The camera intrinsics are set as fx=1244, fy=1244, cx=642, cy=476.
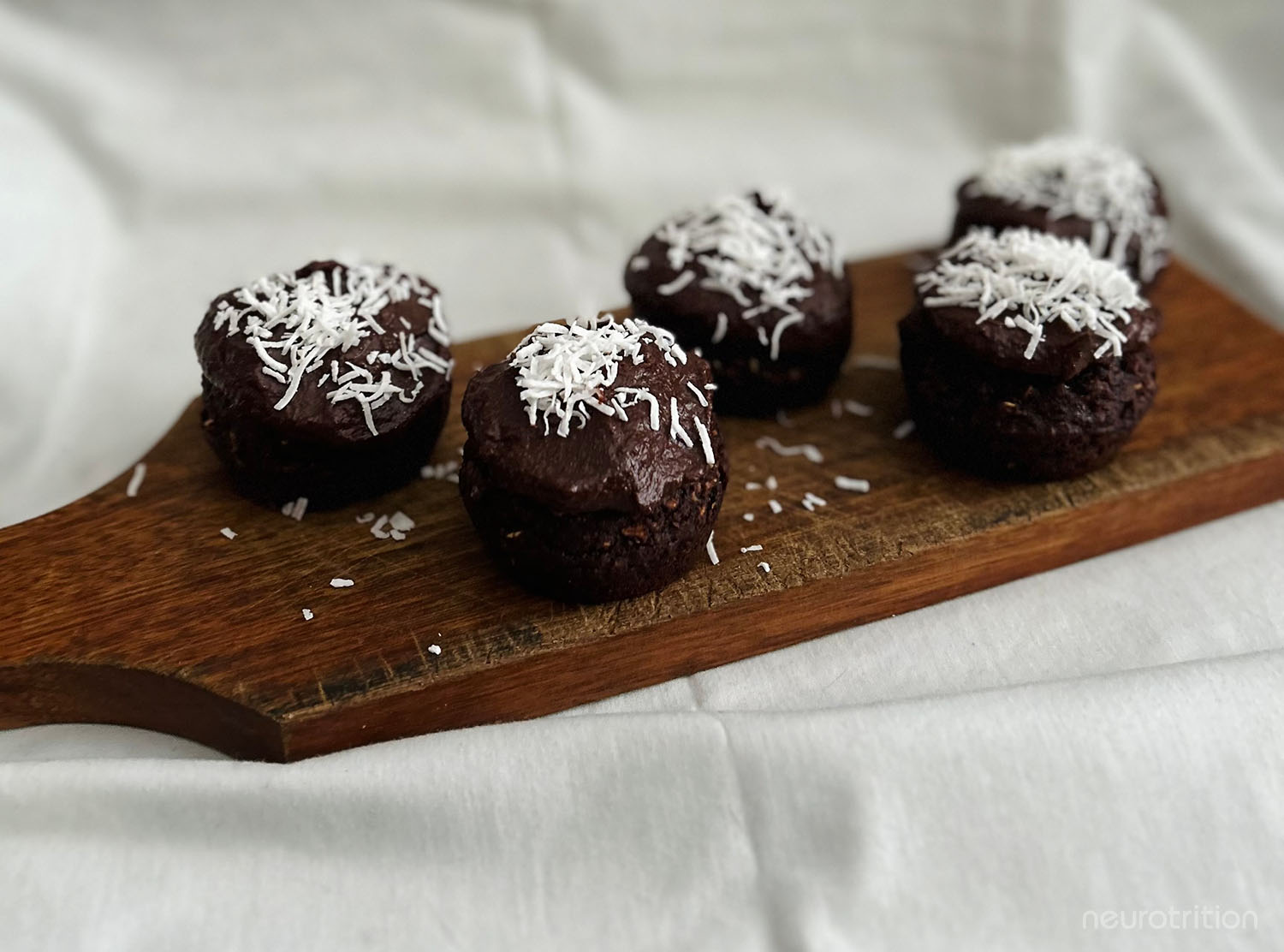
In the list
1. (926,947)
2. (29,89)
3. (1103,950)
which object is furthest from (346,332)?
(29,89)

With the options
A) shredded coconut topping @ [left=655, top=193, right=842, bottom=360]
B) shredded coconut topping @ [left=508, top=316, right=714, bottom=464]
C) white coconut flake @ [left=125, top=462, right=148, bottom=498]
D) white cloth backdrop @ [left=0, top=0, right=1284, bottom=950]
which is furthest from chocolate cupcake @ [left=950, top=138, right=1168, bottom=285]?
white coconut flake @ [left=125, top=462, right=148, bottom=498]

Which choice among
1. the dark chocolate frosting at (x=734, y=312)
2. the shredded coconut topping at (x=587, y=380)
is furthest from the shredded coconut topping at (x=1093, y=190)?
the shredded coconut topping at (x=587, y=380)

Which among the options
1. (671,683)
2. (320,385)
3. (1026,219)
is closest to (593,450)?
(671,683)

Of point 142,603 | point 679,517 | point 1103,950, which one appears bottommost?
point 1103,950

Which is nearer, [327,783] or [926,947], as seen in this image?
[926,947]

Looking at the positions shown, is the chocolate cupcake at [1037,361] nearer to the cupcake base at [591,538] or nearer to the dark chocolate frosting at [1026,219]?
the dark chocolate frosting at [1026,219]

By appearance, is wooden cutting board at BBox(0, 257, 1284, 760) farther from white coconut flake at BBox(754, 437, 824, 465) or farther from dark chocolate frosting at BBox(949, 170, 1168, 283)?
dark chocolate frosting at BBox(949, 170, 1168, 283)

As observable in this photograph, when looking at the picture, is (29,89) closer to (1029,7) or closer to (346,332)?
(346,332)

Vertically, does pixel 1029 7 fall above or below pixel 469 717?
above

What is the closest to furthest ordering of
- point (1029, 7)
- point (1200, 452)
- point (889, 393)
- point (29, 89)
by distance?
point (1200, 452) → point (889, 393) → point (29, 89) → point (1029, 7)
